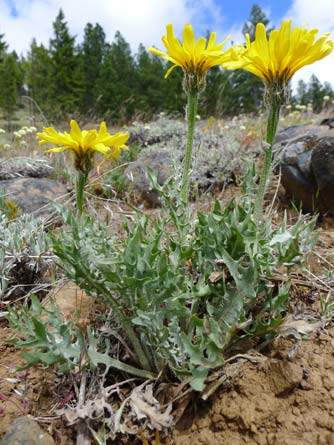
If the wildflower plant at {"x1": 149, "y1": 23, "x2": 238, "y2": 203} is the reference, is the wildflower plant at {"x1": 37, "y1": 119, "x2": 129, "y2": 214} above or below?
below

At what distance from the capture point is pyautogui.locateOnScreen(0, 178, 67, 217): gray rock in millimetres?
3379

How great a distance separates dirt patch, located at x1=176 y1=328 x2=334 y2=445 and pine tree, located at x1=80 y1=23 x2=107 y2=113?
3704 centimetres

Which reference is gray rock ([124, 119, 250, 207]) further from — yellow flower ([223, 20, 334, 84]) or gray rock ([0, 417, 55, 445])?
gray rock ([0, 417, 55, 445])

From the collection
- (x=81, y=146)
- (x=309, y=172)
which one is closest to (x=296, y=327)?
(x=81, y=146)

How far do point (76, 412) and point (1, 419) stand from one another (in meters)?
0.32

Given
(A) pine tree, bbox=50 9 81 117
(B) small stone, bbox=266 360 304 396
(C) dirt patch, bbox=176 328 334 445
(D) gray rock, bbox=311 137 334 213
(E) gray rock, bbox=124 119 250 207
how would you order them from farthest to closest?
(A) pine tree, bbox=50 9 81 117
(E) gray rock, bbox=124 119 250 207
(D) gray rock, bbox=311 137 334 213
(B) small stone, bbox=266 360 304 396
(C) dirt patch, bbox=176 328 334 445

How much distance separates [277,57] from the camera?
1.39m

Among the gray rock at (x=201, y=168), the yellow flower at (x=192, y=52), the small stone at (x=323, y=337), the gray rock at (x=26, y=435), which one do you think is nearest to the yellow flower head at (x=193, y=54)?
the yellow flower at (x=192, y=52)

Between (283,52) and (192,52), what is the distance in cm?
→ 40

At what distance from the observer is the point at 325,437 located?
1.18 m

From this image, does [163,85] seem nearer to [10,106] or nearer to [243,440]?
[10,106]

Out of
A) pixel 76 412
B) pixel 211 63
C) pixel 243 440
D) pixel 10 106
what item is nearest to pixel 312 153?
pixel 211 63

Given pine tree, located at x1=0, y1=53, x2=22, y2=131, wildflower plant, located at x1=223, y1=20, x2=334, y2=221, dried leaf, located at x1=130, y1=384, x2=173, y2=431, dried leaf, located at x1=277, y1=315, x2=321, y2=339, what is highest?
pine tree, located at x1=0, y1=53, x2=22, y2=131

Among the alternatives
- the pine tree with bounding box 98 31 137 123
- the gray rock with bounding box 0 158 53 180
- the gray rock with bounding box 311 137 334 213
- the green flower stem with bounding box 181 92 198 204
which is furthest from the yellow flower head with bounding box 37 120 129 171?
the pine tree with bounding box 98 31 137 123
